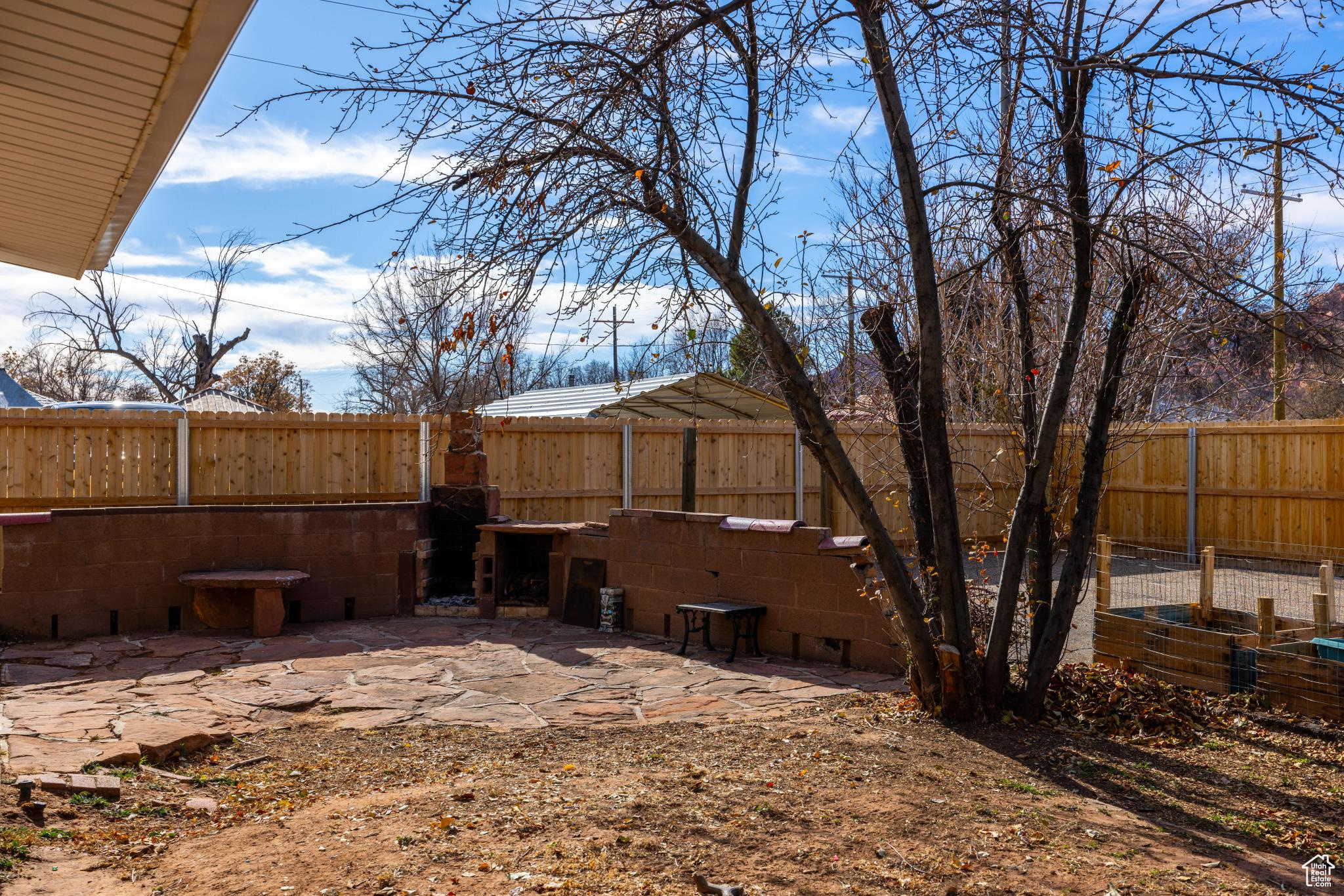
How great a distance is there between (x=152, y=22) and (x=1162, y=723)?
6300 millimetres

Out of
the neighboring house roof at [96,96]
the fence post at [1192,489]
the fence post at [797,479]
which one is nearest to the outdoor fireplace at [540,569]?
the neighboring house roof at [96,96]

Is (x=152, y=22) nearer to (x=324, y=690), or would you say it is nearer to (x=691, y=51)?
(x=691, y=51)

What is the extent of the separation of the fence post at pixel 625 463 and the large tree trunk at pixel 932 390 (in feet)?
26.1

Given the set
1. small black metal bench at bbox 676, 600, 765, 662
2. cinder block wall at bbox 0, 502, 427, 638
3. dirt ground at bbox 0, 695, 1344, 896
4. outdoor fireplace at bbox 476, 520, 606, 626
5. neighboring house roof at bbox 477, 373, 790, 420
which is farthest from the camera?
neighboring house roof at bbox 477, 373, 790, 420

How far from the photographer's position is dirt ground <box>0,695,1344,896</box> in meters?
3.37

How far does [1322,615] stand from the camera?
660 cm

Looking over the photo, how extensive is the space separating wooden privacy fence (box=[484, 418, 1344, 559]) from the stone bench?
11.4 feet

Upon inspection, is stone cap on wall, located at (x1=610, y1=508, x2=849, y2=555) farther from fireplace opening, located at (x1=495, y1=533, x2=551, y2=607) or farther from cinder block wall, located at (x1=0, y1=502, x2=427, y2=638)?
cinder block wall, located at (x1=0, y1=502, x2=427, y2=638)

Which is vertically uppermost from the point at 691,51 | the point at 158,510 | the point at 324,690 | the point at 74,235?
the point at 691,51

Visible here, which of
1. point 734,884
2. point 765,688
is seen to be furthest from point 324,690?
point 734,884

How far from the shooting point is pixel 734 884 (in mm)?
3283

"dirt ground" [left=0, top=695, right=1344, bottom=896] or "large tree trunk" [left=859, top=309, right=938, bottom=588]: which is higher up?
"large tree trunk" [left=859, top=309, right=938, bottom=588]

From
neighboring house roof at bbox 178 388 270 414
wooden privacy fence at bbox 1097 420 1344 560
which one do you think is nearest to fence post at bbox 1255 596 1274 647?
wooden privacy fence at bbox 1097 420 1344 560

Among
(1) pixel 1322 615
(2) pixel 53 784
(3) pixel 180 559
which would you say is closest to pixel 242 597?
(3) pixel 180 559
